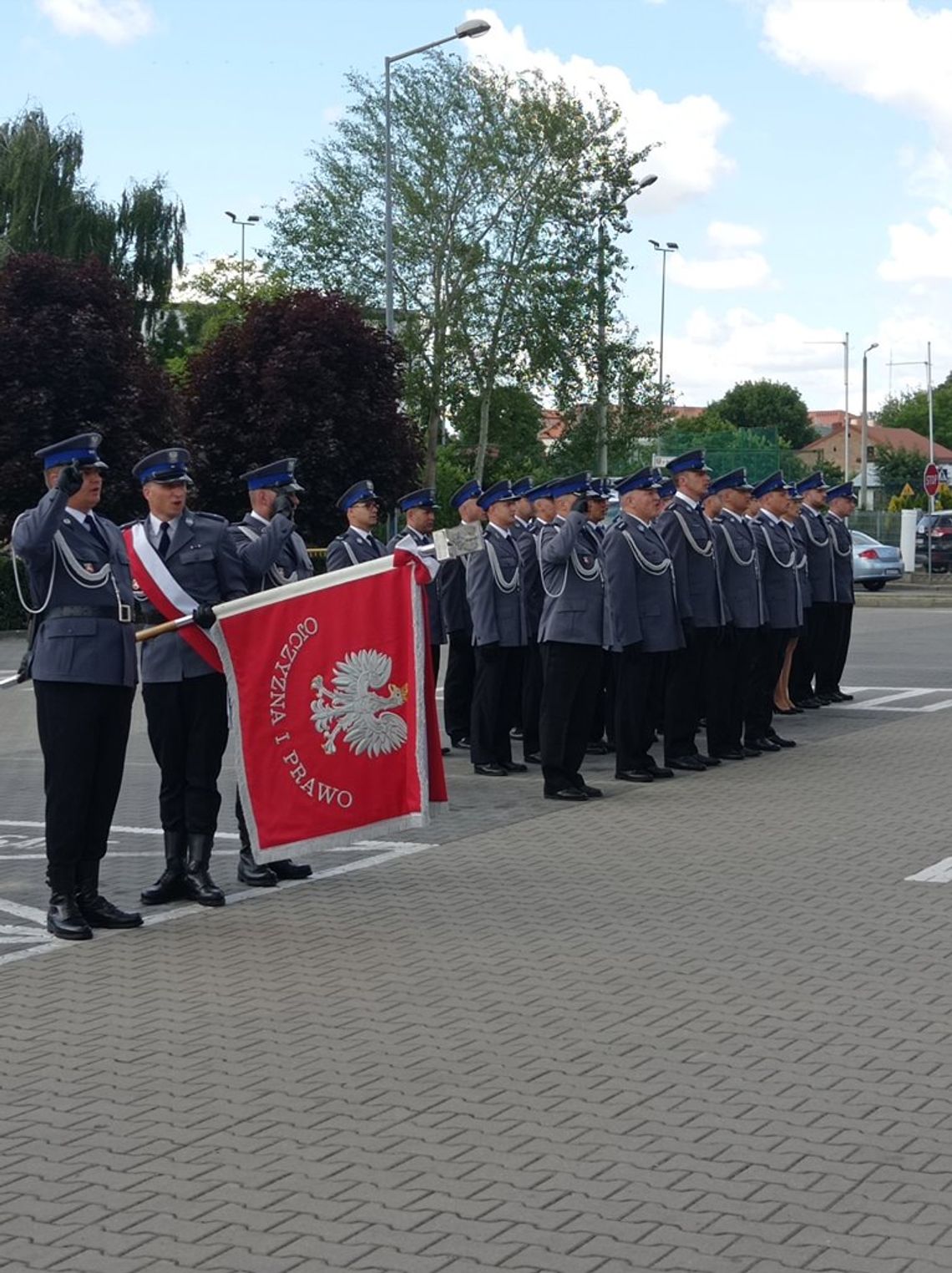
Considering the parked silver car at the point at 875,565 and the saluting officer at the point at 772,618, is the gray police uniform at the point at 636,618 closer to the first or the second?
the saluting officer at the point at 772,618

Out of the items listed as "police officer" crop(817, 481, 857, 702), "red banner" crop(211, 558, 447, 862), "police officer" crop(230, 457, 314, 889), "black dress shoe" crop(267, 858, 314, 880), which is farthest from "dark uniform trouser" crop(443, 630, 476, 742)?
"red banner" crop(211, 558, 447, 862)

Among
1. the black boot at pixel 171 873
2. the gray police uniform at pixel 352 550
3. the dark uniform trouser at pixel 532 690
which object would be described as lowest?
the black boot at pixel 171 873

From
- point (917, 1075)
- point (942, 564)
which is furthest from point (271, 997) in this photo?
point (942, 564)

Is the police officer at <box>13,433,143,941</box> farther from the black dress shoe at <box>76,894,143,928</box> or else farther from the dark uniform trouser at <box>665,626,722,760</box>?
the dark uniform trouser at <box>665,626,722,760</box>

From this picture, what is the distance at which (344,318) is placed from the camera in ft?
121

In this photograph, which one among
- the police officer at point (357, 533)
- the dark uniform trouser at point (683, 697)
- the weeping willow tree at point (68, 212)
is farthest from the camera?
the weeping willow tree at point (68, 212)

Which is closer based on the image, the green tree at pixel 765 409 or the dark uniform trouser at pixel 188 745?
the dark uniform trouser at pixel 188 745

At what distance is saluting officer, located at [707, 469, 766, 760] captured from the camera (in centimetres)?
1407

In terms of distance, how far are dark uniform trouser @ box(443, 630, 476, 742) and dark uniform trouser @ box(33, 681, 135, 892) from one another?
6548mm

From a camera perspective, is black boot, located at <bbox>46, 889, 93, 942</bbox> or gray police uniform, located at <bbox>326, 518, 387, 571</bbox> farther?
gray police uniform, located at <bbox>326, 518, 387, 571</bbox>

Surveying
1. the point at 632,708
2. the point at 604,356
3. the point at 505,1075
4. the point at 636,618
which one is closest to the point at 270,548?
the point at 505,1075

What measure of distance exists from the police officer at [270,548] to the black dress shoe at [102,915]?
79cm

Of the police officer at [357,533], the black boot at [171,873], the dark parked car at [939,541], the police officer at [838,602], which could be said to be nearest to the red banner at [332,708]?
the black boot at [171,873]

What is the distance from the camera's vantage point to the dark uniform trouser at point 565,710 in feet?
39.4
